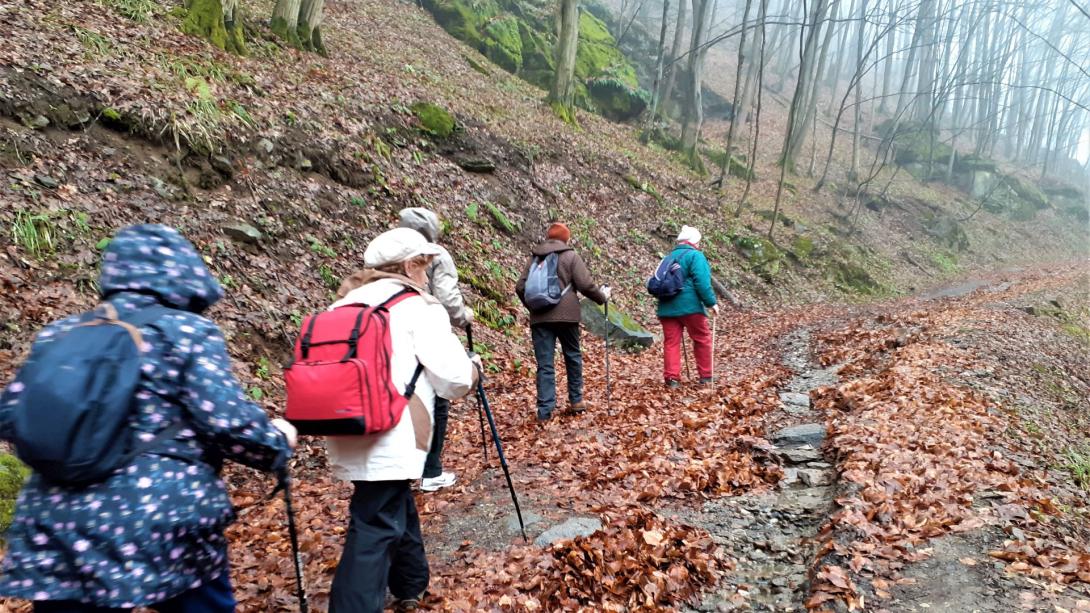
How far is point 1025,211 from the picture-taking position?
1578 inches


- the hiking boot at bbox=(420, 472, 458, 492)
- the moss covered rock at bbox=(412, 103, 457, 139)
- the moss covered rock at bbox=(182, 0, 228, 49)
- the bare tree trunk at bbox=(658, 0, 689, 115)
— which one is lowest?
the hiking boot at bbox=(420, 472, 458, 492)

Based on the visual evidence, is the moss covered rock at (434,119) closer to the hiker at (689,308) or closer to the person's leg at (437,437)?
the hiker at (689,308)

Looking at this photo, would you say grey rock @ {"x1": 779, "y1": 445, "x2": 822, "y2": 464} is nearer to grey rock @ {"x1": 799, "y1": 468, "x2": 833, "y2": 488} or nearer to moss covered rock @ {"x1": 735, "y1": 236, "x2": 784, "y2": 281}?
grey rock @ {"x1": 799, "y1": 468, "x2": 833, "y2": 488}

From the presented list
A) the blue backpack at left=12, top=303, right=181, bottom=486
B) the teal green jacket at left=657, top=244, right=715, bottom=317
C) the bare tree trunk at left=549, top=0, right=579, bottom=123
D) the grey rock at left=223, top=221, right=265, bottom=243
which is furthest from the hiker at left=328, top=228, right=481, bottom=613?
the bare tree trunk at left=549, top=0, right=579, bottom=123

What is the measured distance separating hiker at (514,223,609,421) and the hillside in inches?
28.4

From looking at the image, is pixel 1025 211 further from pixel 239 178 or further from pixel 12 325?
pixel 12 325

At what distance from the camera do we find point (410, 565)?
3.48m

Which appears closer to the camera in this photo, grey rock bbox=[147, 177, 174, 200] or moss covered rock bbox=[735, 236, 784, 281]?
grey rock bbox=[147, 177, 174, 200]

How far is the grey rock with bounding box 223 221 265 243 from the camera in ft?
24.2

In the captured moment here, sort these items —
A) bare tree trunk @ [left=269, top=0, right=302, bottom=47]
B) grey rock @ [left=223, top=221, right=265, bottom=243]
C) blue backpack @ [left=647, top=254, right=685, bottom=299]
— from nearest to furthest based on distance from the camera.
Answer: grey rock @ [left=223, top=221, right=265, bottom=243] → blue backpack @ [left=647, top=254, right=685, bottom=299] → bare tree trunk @ [left=269, top=0, right=302, bottom=47]

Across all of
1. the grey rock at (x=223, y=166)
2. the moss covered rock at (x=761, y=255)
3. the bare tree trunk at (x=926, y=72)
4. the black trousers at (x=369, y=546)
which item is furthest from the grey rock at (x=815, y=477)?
the bare tree trunk at (x=926, y=72)

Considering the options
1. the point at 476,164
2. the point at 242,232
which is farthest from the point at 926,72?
the point at 242,232

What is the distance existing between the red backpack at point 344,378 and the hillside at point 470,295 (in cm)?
159

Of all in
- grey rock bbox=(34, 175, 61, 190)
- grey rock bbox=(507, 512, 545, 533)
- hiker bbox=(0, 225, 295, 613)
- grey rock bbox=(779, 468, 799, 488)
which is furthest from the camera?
grey rock bbox=(34, 175, 61, 190)
